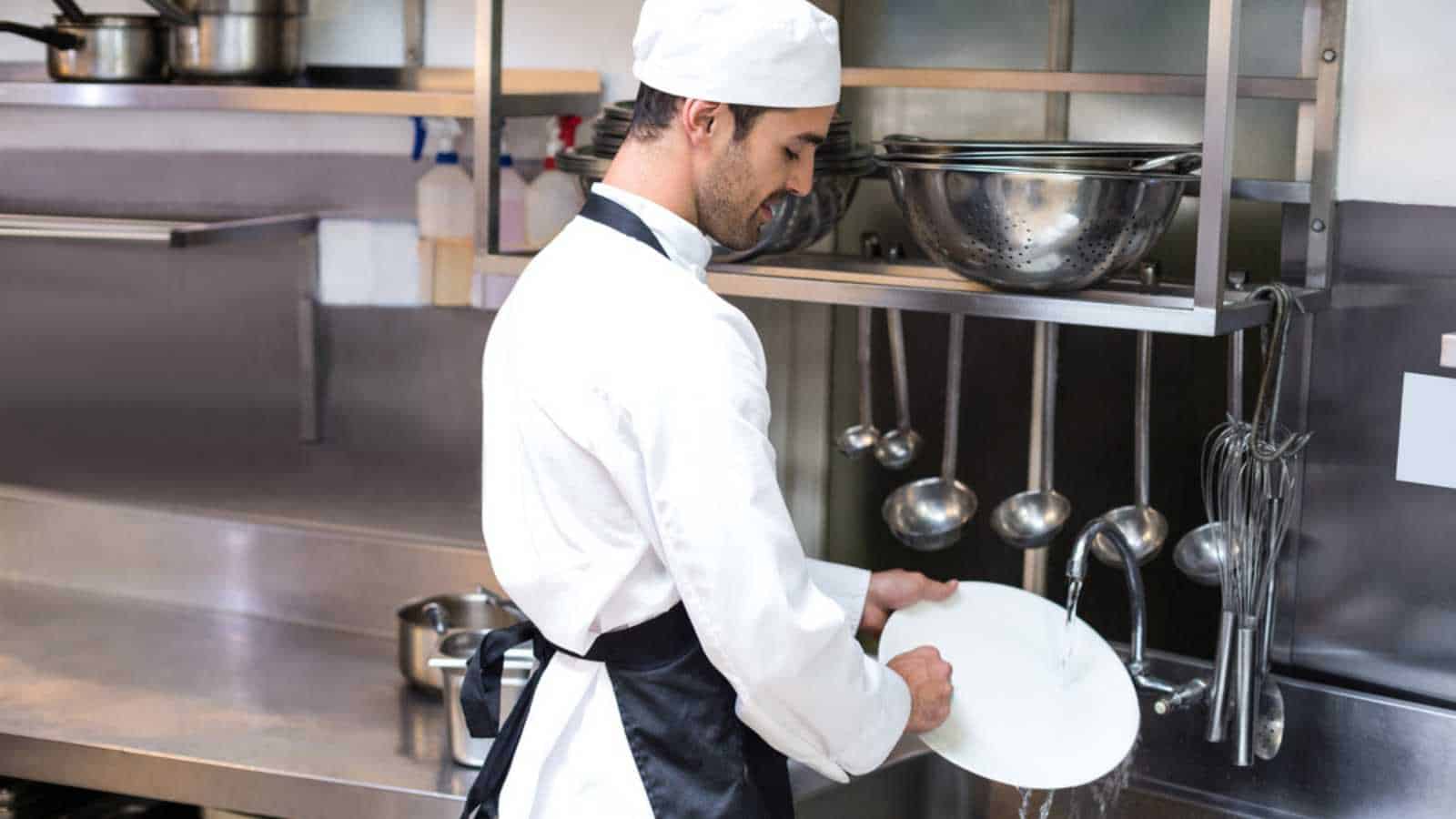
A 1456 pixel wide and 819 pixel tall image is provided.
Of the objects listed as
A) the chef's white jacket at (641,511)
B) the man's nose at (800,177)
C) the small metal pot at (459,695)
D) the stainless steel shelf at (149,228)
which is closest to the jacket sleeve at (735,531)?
the chef's white jacket at (641,511)

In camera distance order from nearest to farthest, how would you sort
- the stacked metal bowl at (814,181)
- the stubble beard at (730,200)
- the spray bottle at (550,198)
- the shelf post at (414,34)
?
the stubble beard at (730,200) → the stacked metal bowl at (814,181) → the spray bottle at (550,198) → the shelf post at (414,34)

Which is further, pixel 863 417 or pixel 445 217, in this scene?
pixel 445 217

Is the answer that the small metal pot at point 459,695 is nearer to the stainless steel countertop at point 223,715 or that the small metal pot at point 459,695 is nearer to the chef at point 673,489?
the stainless steel countertop at point 223,715

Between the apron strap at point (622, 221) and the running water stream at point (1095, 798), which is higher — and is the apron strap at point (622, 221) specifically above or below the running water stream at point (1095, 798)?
above

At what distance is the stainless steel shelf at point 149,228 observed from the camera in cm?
220

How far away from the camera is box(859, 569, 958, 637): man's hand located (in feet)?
5.56

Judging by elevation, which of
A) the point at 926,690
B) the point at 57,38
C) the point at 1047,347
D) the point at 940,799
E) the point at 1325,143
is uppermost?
the point at 57,38

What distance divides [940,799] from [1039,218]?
30.2 inches

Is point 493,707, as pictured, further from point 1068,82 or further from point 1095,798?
point 1068,82

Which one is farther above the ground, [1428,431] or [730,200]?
[730,200]

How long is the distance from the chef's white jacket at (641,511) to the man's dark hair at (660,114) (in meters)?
0.06

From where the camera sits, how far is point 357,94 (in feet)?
6.82

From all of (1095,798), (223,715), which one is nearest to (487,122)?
(223,715)

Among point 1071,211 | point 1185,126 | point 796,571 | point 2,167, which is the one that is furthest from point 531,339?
point 2,167
